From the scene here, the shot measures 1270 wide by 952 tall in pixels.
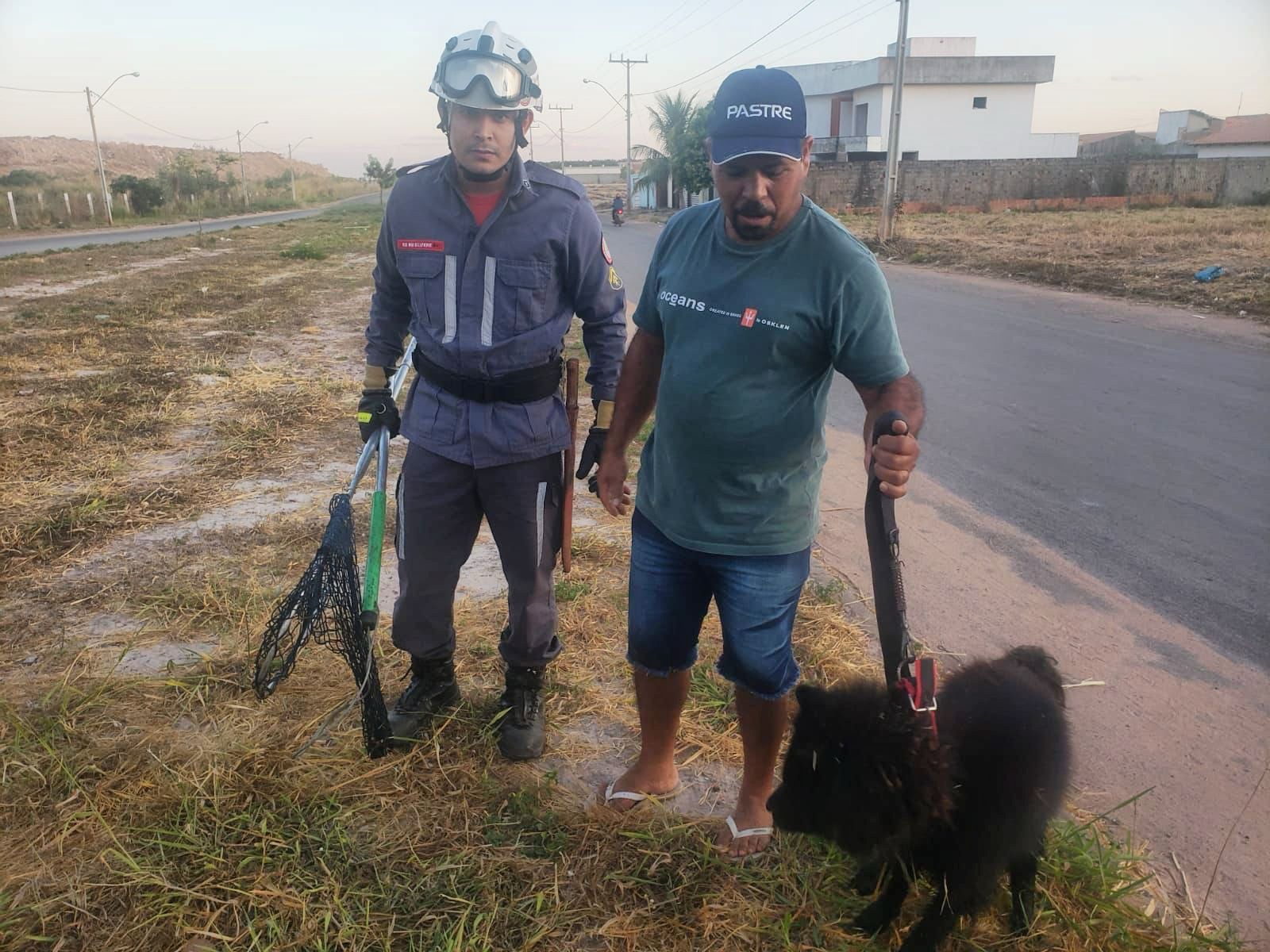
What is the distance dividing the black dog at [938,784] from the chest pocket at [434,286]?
162 cm

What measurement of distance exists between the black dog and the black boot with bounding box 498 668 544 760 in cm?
114

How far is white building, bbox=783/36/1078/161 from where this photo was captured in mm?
46438

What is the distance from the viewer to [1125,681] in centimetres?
342

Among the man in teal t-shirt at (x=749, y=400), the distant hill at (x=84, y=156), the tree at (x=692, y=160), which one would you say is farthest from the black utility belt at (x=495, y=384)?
the distant hill at (x=84, y=156)

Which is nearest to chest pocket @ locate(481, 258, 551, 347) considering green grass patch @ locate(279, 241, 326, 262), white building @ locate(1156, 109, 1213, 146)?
green grass patch @ locate(279, 241, 326, 262)

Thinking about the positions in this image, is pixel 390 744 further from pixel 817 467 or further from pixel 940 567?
pixel 940 567

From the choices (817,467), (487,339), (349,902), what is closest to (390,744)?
(349,902)

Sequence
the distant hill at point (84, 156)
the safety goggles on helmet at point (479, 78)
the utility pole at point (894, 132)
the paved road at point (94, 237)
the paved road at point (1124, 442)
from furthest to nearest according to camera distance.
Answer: the distant hill at point (84, 156) → the paved road at point (94, 237) → the utility pole at point (894, 132) → the paved road at point (1124, 442) → the safety goggles on helmet at point (479, 78)

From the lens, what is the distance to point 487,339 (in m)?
2.77

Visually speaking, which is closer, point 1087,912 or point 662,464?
point 1087,912

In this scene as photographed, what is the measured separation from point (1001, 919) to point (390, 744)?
195cm

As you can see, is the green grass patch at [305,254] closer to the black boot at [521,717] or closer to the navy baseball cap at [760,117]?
the black boot at [521,717]

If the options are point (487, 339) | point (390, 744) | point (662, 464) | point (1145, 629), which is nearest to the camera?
point (662, 464)

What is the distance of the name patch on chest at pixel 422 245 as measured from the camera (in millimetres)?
2775
